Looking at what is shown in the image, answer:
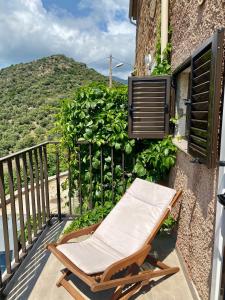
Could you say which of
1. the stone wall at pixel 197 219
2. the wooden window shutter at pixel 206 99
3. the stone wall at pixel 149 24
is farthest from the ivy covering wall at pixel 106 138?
the stone wall at pixel 149 24

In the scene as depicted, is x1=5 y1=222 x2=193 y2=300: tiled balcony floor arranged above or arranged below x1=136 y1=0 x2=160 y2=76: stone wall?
below

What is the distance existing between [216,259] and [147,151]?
6.25ft

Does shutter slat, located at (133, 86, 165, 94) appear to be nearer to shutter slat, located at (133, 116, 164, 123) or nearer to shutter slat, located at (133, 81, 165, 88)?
shutter slat, located at (133, 81, 165, 88)

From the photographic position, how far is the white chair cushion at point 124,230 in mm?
2350

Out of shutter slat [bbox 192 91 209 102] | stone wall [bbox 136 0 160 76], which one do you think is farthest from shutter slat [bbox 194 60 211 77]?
stone wall [bbox 136 0 160 76]

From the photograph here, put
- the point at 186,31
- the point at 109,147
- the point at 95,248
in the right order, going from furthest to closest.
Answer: the point at 109,147, the point at 186,31, the point at 95,248

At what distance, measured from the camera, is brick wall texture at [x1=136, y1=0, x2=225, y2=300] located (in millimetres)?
2082

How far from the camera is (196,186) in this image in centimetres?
248

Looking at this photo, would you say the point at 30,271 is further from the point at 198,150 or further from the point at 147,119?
the point at 147,119

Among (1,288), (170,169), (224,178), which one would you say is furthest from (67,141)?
(224,178)

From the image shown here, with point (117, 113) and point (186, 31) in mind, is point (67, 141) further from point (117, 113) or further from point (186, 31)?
point (186, 31)

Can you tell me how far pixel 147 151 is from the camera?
3668mm

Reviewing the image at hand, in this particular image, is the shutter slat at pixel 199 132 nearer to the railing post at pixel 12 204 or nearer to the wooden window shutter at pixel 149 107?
the wooden window shutter at pixel 149 107

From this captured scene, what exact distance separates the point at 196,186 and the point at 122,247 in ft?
2.89
